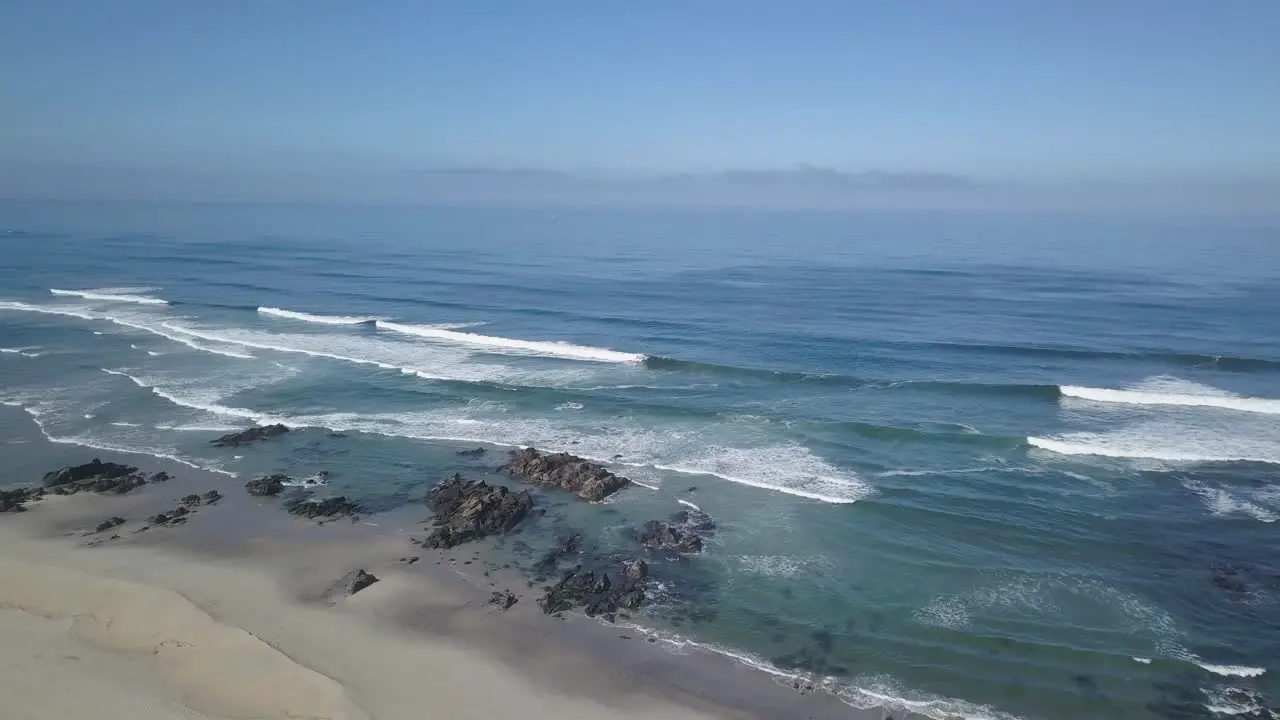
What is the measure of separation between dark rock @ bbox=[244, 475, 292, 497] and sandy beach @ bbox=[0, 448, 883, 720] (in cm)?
259

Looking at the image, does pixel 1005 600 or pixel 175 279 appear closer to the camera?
pixel 1005 600

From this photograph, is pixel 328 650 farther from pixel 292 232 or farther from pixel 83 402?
pixel 292 232

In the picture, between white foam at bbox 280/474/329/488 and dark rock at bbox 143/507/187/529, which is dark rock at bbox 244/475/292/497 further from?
dark rock at bbox 143/507/187/529

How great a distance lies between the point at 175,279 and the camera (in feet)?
206

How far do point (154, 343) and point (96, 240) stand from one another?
6592 cm

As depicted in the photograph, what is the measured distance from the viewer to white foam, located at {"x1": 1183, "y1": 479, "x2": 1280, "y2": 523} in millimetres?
21281

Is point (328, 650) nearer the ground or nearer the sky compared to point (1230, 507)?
nearer the ground

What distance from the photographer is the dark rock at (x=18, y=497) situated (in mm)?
21125

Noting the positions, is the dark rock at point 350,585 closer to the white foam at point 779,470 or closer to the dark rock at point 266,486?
the dark rock at point 266,486

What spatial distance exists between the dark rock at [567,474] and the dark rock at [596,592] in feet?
14.5

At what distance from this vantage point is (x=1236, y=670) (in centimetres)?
1466

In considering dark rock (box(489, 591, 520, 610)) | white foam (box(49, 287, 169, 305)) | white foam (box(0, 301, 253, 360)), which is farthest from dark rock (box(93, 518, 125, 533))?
white foam (box(49, 287, 169, 305))

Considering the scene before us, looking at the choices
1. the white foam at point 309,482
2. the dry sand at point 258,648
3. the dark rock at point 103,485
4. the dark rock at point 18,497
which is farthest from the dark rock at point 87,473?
the white foam at point 309,482

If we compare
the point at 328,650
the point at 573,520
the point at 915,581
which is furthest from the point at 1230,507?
the point at 328,650
